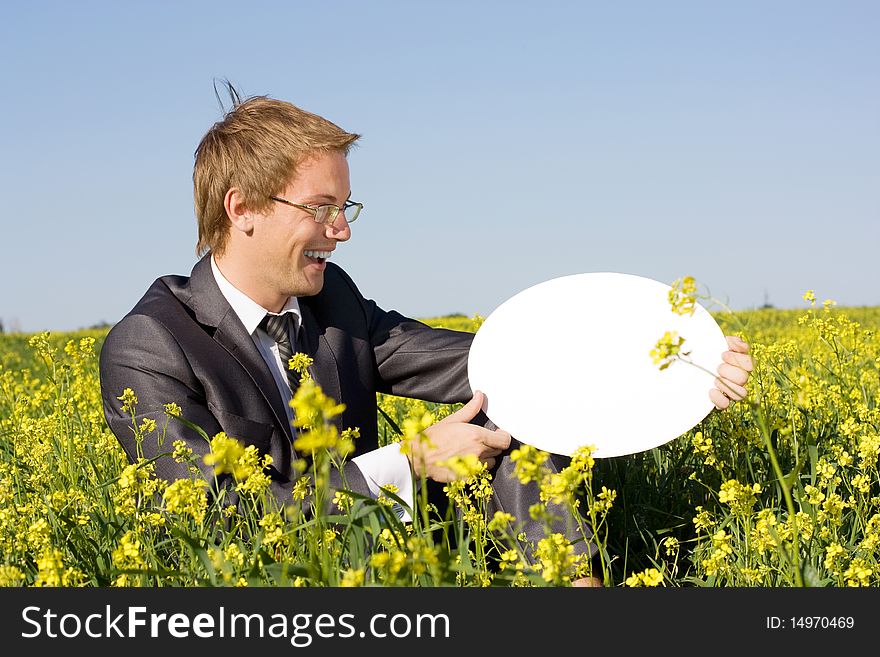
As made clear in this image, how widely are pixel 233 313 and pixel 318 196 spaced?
0.53 metres

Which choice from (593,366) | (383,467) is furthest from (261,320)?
(593,366)

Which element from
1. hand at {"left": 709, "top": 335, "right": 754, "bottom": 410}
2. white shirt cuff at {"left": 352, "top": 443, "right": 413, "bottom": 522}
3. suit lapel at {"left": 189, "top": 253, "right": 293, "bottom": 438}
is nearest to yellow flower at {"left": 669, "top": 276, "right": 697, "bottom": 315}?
hand at {"left": 709, "top": 335, "right": 754, "bottom": 410}

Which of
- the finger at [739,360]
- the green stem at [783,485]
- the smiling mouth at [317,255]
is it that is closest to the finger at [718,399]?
the finger at [739,360]

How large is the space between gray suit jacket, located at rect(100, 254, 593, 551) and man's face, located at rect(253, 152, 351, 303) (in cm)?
21

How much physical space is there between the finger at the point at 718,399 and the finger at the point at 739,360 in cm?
10

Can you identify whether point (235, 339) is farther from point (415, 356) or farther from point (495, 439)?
point (495, 439)

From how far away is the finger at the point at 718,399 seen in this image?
2.80 meters

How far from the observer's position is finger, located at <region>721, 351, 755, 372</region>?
9.34 feet

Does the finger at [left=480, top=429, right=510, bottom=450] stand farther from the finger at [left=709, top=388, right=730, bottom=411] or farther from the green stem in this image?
the green stem
